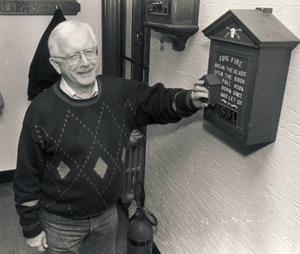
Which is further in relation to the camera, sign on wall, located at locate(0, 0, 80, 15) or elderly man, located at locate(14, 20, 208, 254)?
sign on wall, located at locate(0, 0, 80, 15)

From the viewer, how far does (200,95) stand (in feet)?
4.07

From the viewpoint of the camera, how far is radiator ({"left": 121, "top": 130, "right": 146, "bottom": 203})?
2.35 m

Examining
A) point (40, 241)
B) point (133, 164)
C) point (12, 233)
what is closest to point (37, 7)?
point (133, 164)

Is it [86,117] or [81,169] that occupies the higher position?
[86,117]

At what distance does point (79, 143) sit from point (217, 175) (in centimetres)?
60

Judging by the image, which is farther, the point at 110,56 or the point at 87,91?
the point at 110,56

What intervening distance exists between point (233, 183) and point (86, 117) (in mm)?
653

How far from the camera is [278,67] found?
3.41 feet

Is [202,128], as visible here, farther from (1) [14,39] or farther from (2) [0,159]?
(2) [0,159]

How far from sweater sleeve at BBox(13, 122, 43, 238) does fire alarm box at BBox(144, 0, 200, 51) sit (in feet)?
2.40

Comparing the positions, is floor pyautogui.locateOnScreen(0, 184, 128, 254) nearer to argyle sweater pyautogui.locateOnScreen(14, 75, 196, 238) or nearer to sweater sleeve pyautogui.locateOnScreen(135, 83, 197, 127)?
argyle sweater pyautogui.locateOnScreen(14, 75, 196, 238)

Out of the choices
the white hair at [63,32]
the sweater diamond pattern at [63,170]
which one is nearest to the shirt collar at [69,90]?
the white hair at [63,32]

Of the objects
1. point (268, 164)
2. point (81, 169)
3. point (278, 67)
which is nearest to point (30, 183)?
point (81, 169)

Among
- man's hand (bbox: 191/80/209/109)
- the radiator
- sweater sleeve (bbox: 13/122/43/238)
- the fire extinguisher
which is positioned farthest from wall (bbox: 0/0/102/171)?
man's hand (bbox: 191/80/209/109)
